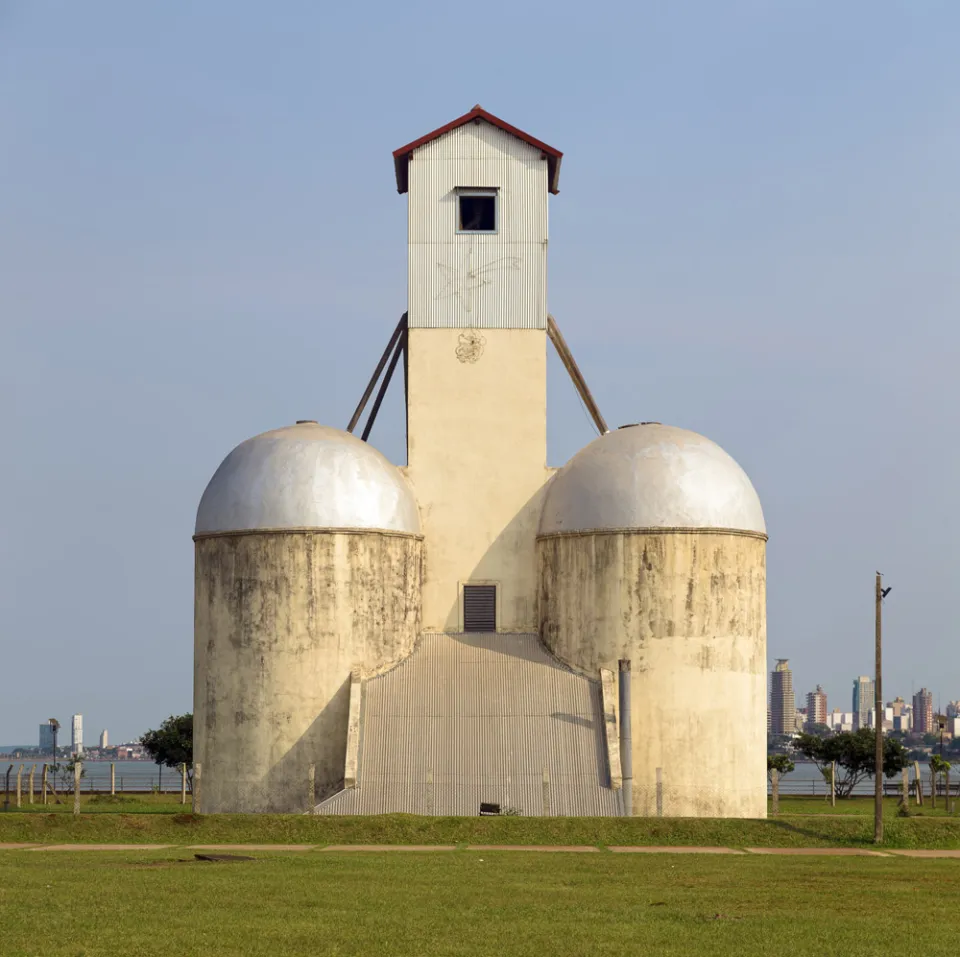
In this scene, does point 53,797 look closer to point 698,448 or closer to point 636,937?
point 698,448

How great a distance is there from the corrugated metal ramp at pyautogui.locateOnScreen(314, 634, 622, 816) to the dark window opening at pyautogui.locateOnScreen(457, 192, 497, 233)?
11946mm

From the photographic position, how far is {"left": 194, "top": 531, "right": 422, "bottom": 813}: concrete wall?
41.4 metres

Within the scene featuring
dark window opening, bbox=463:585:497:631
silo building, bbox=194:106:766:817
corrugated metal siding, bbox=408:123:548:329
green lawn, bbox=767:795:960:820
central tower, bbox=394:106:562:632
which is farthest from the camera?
green lawn, bbox=767:795:960:820

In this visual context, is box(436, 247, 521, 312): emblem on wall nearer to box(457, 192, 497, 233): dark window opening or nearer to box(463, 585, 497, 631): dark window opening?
box(457, 192, 497, 233): dark window opening

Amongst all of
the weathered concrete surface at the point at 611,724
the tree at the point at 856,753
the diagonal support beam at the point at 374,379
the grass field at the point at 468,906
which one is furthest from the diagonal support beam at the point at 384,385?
the tree at the point at 856,753

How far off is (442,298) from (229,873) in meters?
25.2

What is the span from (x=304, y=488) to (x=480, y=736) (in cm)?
791

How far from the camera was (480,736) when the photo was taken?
40.6 metres

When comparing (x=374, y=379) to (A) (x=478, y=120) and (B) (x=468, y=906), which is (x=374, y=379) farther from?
(B) (x=468, y=906)

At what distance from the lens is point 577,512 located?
43.4 m

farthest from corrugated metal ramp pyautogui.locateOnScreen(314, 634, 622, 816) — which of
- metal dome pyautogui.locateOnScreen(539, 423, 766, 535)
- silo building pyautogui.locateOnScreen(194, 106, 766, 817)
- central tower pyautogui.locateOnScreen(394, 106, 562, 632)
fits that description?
metal dome pyautogui.locateOnScreen(539, 423, 766, 535)

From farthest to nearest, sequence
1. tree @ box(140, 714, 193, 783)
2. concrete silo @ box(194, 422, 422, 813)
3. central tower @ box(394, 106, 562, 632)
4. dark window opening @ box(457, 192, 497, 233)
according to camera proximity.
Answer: tree @ box(140, 714, 193, 783), dark window opening @ box(457, 192, 497, 233), central tower @ box(394, 106, 562, 632), concrete silo @ box(194, 422, 422, 813)

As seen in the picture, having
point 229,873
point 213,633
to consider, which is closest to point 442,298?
point 213,633

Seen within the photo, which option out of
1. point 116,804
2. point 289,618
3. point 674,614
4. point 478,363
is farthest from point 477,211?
point 116,804
